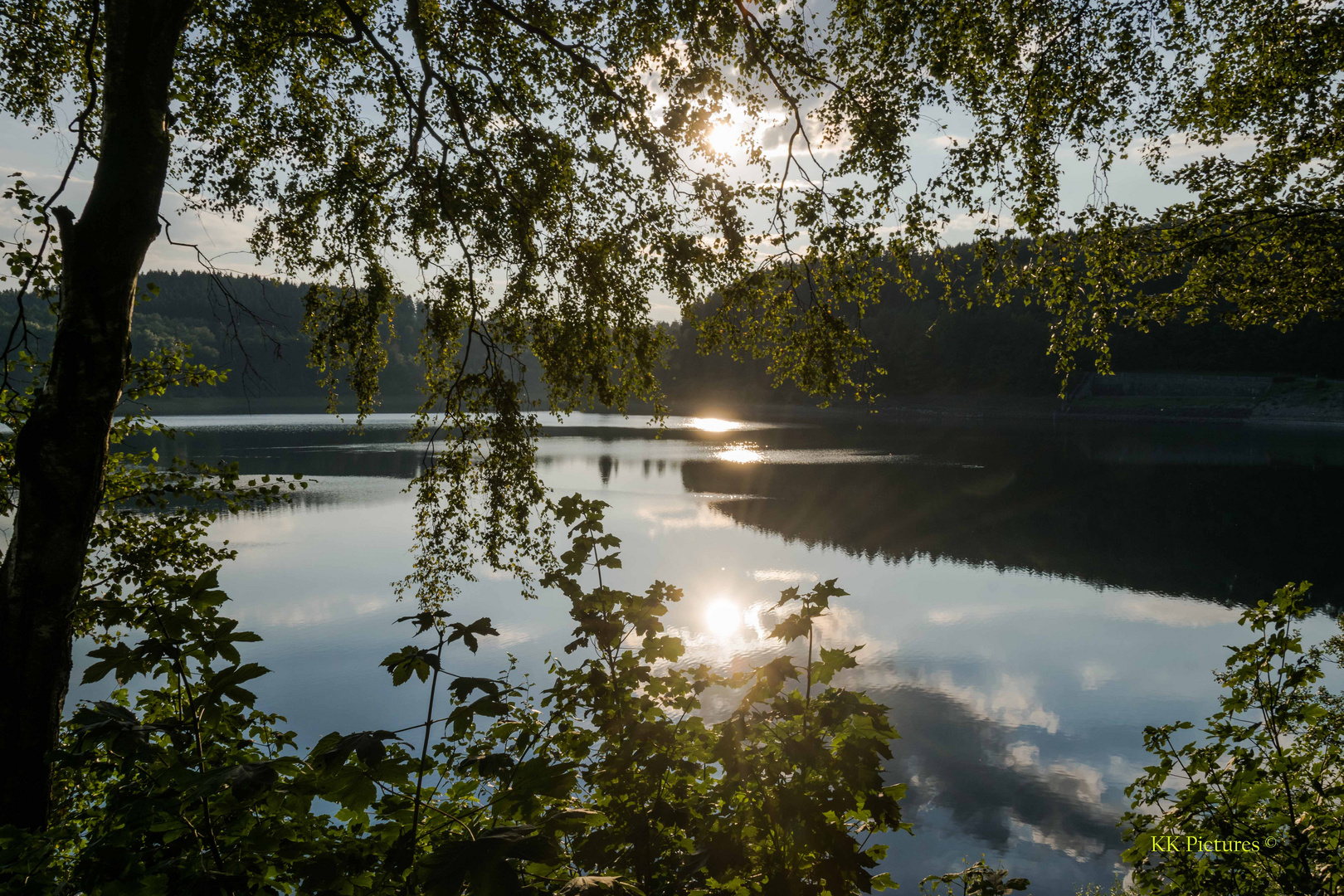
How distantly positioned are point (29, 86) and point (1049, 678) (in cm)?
1598

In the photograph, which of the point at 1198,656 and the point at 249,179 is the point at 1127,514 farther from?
the point at 249,179

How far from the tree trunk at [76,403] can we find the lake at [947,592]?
14.9 feet

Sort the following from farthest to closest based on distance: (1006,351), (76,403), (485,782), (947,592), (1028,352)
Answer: (1006,351), (1028,352), (947,592), (76,403), (485,782)

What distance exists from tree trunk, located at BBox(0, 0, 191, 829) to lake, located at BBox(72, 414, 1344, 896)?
14.9 feet

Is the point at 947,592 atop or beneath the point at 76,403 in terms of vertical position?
beneath

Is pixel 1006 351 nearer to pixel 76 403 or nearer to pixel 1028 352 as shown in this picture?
pixel 1028 352

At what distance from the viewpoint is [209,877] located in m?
1.52

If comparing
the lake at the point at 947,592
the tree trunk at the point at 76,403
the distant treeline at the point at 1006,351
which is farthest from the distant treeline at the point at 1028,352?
the tree trunk at the point at 76,403

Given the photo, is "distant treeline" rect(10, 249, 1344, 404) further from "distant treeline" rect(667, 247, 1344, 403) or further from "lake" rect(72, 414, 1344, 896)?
"lake" rect(72, 414, 1344, 896)

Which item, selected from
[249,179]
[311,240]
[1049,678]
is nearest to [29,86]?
[249,179]

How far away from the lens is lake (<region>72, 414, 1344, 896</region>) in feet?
33.0

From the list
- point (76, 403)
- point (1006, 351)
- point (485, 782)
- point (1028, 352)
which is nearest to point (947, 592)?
point (485, 782)

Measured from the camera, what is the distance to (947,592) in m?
18.6

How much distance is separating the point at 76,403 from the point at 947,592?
18735mm
